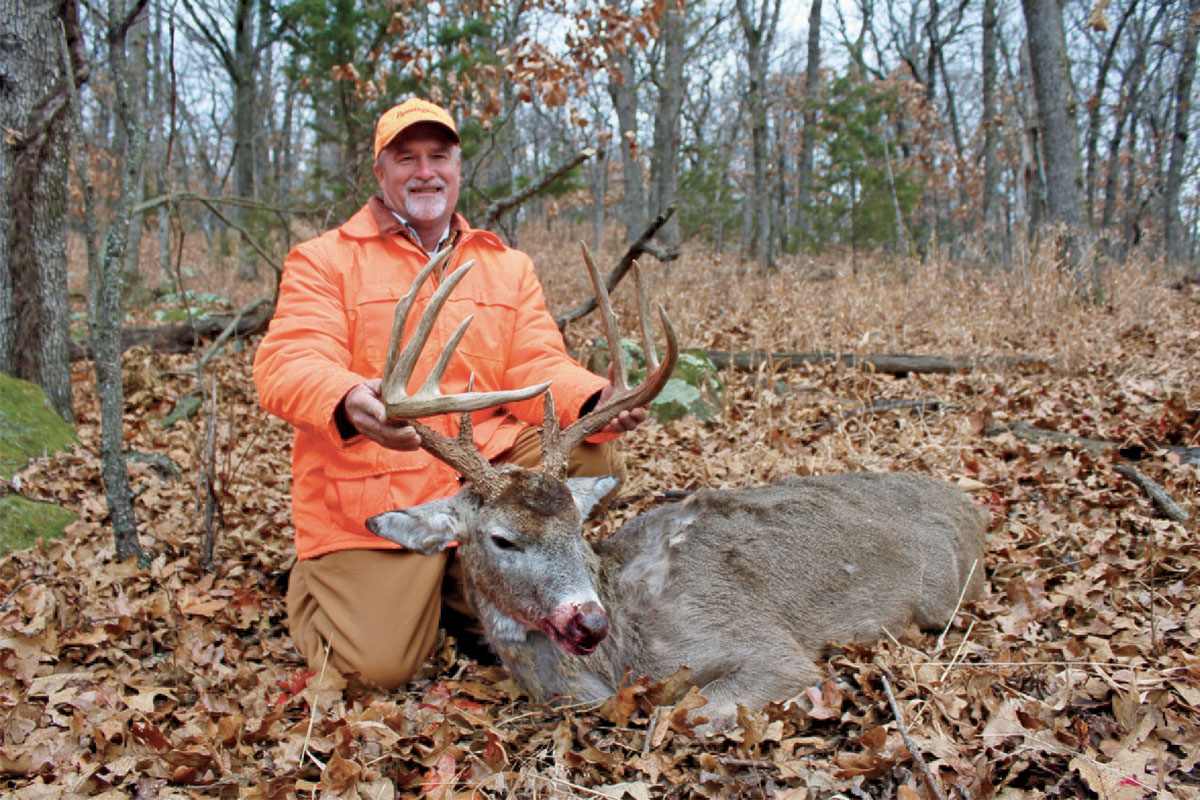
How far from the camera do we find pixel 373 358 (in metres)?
3.77

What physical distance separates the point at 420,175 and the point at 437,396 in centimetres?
168

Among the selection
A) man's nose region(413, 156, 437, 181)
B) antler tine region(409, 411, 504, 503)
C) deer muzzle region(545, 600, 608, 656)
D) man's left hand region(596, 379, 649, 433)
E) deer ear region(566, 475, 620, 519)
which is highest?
man's nose region(413, 156, 437, 181)

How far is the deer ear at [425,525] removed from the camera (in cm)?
312

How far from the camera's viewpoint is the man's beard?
405 centimetres

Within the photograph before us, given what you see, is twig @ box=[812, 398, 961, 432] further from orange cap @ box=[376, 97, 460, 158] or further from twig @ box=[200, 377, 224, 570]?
twig @ box=[200, 377, 224, 570]

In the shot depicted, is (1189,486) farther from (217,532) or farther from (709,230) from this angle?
(709,230)

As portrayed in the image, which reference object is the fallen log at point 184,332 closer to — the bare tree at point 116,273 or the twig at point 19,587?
the bare tree at point 116,273

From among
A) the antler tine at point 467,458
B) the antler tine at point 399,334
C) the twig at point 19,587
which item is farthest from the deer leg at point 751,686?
the twig at point 19,587

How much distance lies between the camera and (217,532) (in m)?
4.14

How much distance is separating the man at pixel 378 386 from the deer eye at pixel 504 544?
1.53ft

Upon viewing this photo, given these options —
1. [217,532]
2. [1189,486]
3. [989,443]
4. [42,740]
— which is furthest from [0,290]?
[1189,486]

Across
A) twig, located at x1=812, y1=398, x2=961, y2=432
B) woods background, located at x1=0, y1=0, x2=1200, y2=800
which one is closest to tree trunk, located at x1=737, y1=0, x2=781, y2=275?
woods background, located at x1=0, y1=0, x2=1200, y2=800

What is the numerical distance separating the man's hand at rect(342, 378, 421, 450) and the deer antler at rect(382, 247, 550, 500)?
1.8 inches

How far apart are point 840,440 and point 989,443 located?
925 mm
